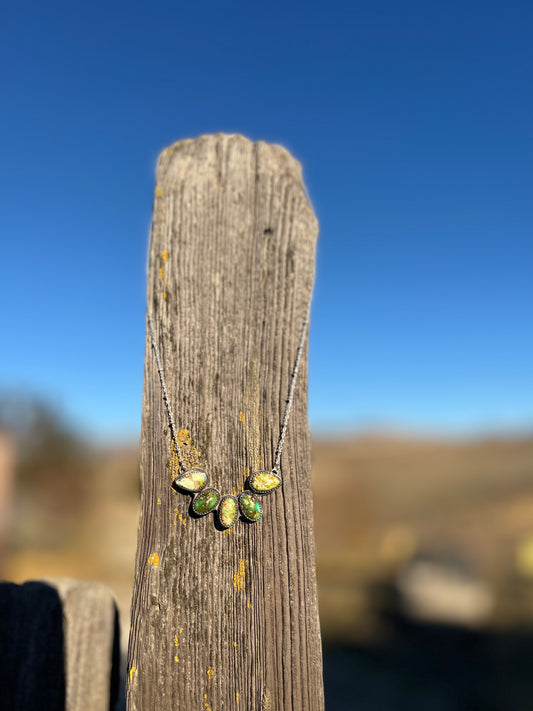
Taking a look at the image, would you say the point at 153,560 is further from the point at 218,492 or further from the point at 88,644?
the point at 88,644

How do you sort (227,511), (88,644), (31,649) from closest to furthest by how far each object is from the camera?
(227,511)
(31,649)
(88,644)

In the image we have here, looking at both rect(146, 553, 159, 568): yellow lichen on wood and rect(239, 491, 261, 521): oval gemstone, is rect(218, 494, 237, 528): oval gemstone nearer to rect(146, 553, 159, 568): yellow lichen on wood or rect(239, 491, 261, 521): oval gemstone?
rect(239, 491, 261, 521): oval gemstone

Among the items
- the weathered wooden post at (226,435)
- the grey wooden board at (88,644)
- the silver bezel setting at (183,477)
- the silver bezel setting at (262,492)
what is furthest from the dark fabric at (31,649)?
the silver bezel setting at (262,492)

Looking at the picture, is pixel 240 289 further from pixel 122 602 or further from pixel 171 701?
pixel 122 602

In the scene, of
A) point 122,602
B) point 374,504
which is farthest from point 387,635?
point 374,504

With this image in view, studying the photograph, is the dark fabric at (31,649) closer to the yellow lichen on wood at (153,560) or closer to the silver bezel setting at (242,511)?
the yellow lichen on wood at (153,560)

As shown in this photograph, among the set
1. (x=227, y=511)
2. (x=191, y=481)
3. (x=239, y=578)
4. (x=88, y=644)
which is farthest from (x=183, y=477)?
(x=88, y=644)
